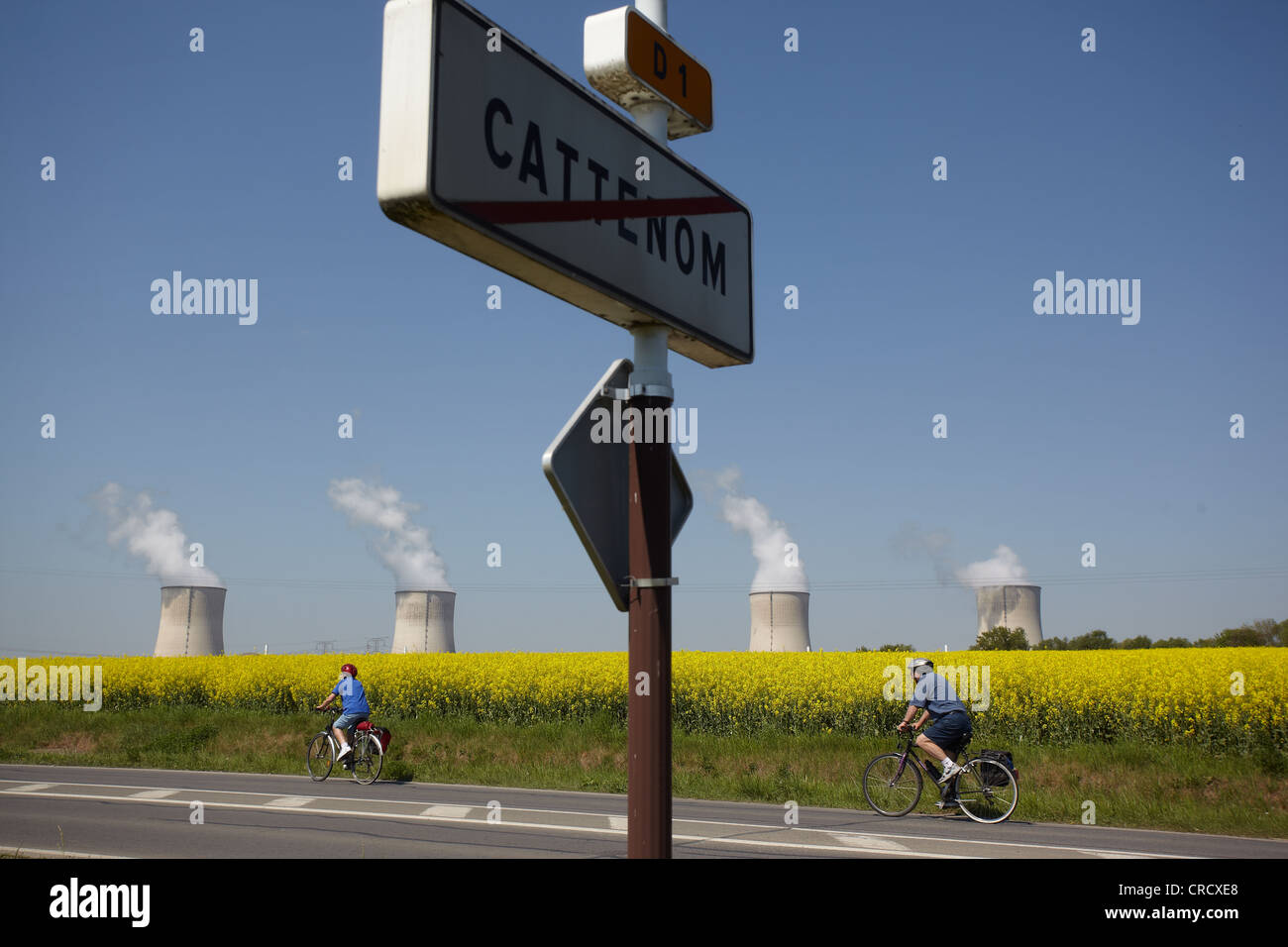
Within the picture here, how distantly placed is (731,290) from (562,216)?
956mm

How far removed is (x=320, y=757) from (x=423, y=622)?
36603 mm

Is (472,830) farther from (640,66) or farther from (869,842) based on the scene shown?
(640,66)

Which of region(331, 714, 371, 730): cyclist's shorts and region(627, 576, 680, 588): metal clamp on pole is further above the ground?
region(627, 576, 680, 588): metal clamp on pole

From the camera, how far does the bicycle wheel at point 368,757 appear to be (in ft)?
52.7

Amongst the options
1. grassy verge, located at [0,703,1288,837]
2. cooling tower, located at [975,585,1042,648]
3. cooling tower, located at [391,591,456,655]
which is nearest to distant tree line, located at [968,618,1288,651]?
cooling tower, located at [975,585,1042,648]

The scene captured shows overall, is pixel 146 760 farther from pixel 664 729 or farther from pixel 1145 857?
pixel 664 729

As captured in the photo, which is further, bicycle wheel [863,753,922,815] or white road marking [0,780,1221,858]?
bicycle wheel [863,753,922,815]

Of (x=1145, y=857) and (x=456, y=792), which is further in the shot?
(x=456, y=792)

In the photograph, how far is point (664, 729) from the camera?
8.52 feet

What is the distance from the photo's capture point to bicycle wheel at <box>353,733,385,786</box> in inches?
632

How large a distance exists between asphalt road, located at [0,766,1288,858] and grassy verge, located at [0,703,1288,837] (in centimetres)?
95

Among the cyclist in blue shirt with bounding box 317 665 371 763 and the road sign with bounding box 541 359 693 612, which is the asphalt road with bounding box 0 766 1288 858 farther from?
the road sign with bounding box 541 359 693 612

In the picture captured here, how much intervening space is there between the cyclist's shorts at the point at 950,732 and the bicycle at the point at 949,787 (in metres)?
0.26
